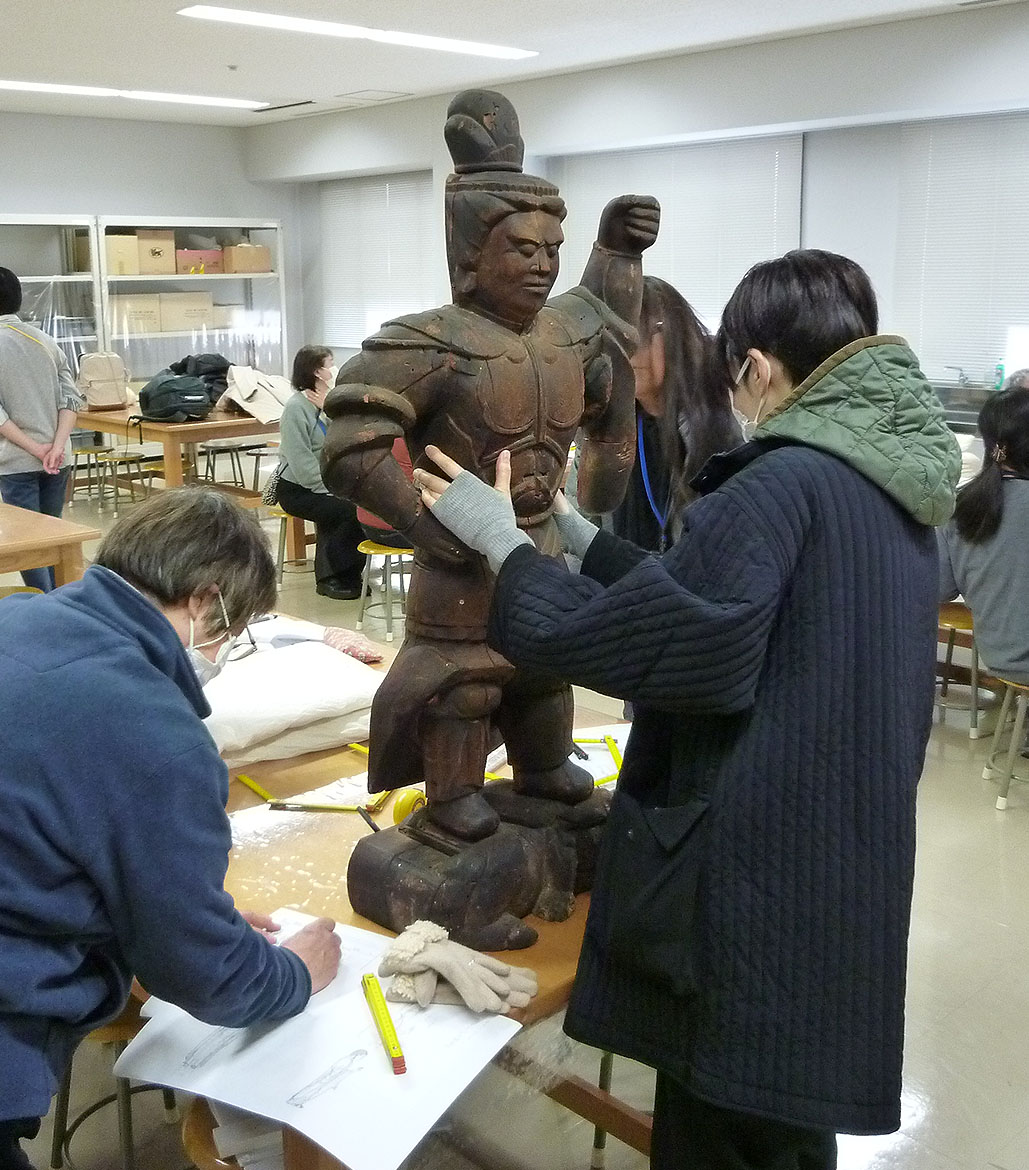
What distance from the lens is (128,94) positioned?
26.4ft

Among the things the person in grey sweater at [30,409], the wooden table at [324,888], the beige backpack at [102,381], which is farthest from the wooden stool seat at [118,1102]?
the beige backpack at [102,381]

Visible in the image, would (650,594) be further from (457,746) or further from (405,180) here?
(405,180)

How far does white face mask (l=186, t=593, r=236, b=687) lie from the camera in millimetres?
1338

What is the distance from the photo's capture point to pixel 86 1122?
225 cm

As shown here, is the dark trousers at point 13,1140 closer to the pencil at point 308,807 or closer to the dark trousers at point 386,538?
the pencil at point 308,807

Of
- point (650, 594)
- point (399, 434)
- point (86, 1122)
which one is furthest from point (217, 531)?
point (86, 1122)

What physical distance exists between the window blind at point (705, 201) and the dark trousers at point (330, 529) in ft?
8.24

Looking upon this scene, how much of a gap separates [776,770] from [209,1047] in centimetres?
74

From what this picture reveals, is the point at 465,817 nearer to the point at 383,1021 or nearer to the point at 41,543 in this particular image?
the point at 383,1021

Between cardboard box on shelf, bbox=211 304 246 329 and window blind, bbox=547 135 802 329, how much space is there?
315 centimetres

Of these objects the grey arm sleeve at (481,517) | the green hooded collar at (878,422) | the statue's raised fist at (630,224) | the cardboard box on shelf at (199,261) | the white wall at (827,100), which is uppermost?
the white wall at (827,100)

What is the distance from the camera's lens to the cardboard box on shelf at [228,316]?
31.9ft

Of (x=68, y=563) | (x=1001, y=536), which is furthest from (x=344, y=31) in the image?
(x=1001, y=536)

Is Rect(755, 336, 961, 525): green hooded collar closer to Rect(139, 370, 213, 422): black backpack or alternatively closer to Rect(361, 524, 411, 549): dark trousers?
Rect(361, 524, 411, 549): dark trousers
